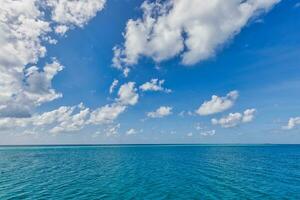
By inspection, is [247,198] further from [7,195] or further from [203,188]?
[7,195]

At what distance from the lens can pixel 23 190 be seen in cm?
3434

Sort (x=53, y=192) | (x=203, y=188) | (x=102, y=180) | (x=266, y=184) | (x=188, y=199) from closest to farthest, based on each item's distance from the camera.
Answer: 1. (x=188, y=199)
2. (x=53, y=192)
3. (x=203, y=188)
4. (x=266, y=184)
5. (x=102, y=180)

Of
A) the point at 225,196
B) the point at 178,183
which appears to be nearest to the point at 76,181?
the point at 178,183

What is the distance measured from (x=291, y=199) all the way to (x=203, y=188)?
12.0 metres

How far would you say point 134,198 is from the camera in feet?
98.3

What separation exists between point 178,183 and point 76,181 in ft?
62.0

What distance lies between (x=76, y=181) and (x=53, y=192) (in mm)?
8175

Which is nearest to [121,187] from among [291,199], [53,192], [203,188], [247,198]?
[53,192]

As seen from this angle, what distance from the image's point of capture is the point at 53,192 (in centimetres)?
3325

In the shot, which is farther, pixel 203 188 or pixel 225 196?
pixel 203 188

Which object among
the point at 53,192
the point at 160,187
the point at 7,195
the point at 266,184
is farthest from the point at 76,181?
the point at 266,184

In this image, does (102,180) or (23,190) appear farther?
(102,180)

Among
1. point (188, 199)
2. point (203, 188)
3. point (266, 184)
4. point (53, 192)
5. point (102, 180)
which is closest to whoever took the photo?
point (188, 199)

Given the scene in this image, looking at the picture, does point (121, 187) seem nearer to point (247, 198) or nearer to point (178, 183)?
point (178, 183)
